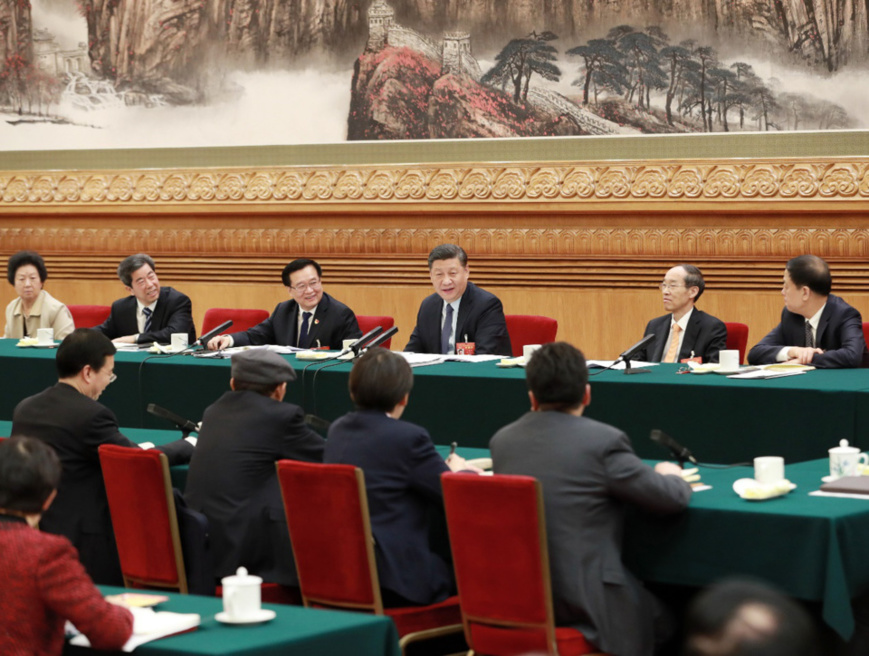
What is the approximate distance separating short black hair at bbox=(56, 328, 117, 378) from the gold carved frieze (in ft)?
16.1

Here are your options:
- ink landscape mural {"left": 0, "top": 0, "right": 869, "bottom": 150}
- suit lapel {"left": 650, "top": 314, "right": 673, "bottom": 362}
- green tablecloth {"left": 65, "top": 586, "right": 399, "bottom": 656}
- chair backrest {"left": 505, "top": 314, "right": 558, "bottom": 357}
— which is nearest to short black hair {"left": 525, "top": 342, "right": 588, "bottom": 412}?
green tablecloth {"left": 65, "top": 586, "right": 399, "bottom": 656}

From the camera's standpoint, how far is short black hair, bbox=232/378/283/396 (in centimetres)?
436

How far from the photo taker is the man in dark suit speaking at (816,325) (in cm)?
578

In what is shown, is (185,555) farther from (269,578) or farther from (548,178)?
(548,178)

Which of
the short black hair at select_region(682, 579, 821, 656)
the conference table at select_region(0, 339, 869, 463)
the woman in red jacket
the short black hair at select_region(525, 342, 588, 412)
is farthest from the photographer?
the conference table at select_region(0, 339, 869, 463)

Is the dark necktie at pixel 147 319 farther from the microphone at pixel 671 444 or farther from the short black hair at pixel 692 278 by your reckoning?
the microphone at pixel 671 444

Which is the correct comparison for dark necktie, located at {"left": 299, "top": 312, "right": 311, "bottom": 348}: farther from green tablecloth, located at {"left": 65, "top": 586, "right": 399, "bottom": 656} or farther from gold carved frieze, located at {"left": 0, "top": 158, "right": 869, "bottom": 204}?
green tablecloth, located at {"left": 65, "top": 586, "right": 399, "bottom": 656}

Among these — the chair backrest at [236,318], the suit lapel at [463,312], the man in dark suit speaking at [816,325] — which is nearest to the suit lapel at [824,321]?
the man in dark suit speaking at [816,325]

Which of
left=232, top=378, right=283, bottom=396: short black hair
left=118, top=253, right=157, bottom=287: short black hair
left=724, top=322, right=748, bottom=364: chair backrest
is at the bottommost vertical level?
left=724, top=322, right=748, bottom=364: chair backrest

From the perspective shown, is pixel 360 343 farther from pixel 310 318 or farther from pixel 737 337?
pixel 737 337

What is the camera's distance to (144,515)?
410 centimetres

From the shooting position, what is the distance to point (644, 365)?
601cm

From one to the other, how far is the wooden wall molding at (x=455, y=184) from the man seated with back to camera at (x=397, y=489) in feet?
15.8

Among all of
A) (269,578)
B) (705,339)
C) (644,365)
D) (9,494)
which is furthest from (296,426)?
(705,339)
